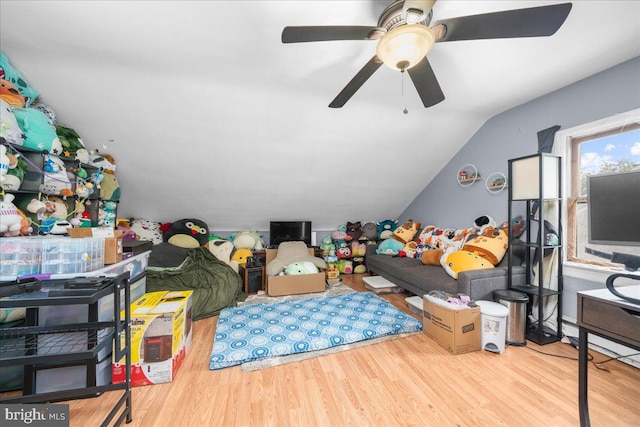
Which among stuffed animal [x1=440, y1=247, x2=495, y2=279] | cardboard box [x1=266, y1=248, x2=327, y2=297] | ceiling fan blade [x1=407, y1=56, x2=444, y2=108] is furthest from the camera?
cardboard box [x1=266, y1=248, x2=327, y2=297]

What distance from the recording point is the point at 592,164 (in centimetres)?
223

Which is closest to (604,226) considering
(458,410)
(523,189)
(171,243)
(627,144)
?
(523,189)

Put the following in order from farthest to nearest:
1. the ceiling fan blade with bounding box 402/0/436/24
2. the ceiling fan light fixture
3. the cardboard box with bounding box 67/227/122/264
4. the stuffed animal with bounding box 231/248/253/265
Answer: the stuffed animal with bounding box 231/248/253/265 < the cardboard box with bounding box 67/227/122/264 < the ceiling fan light fixture < the ceiling fan blade with bounding box 402/0/436/24

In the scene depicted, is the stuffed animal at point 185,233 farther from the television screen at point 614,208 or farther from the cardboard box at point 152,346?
the television screen at point 614,208

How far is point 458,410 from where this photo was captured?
1.45 m

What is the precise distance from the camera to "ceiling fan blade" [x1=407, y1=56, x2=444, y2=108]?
1.48 meters

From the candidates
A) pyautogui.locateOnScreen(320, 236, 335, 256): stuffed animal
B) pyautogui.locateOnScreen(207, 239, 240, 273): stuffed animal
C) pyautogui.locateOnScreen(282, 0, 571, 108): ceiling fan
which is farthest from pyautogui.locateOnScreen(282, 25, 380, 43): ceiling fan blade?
pyautogui.locateOnScreen(320, 236, 335, 256): stuffed animal

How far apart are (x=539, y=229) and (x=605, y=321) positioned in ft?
4.35

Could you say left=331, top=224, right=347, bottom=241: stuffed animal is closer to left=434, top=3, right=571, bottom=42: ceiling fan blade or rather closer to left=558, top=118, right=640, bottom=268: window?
left=558, top=118, right=640, bottom=268: window

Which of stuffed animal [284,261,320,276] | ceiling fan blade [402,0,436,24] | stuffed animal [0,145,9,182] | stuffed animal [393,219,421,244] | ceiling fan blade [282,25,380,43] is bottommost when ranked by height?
stuffed animal [284,261,320,276]

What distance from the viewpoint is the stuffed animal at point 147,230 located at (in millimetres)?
3570

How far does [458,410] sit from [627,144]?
8.04 ft

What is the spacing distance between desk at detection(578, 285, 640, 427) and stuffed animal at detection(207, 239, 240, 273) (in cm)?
354

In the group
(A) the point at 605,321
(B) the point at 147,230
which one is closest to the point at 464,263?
(A) the point at 605,321
